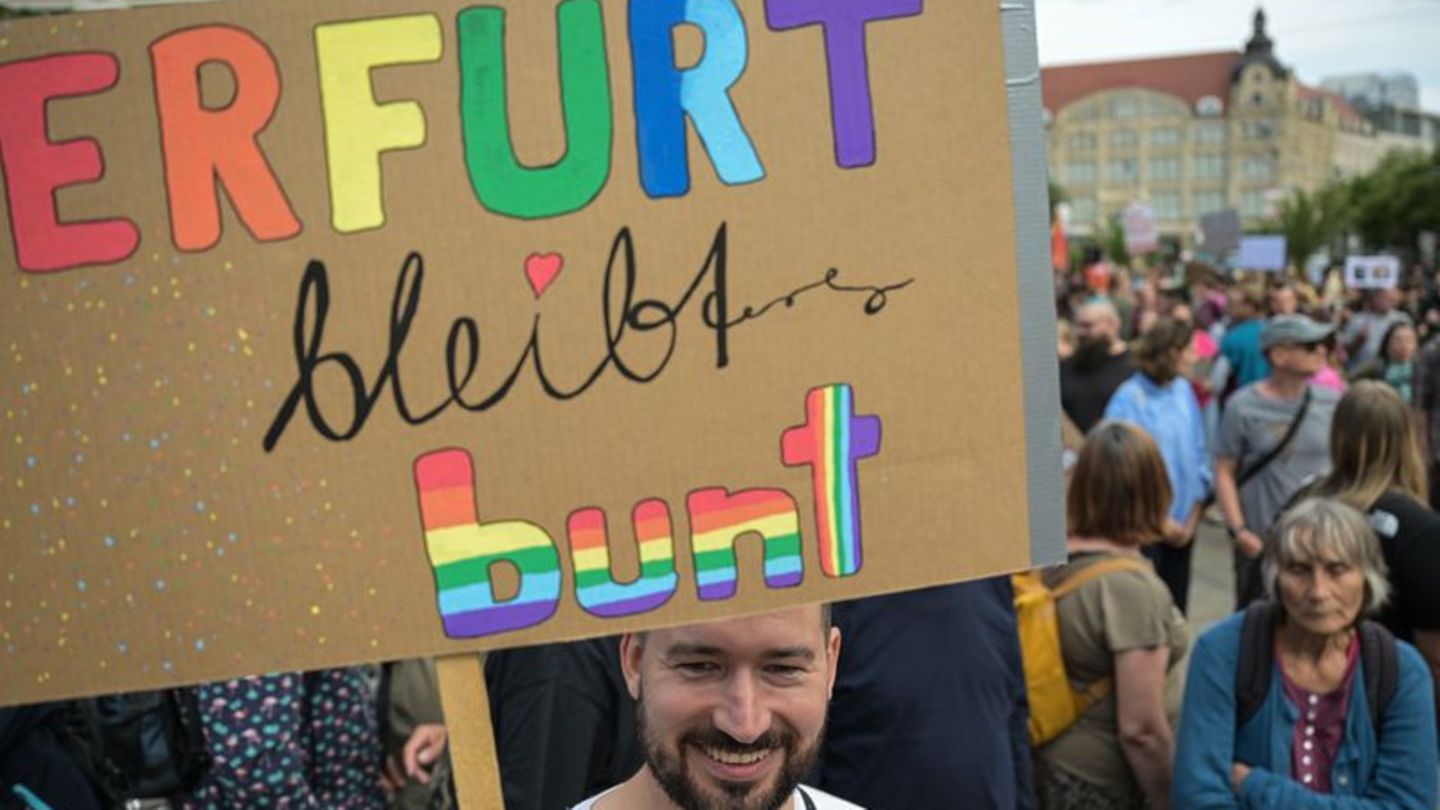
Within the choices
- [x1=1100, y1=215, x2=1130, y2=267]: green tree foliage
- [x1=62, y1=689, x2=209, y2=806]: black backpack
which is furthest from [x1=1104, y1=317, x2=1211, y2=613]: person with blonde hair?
[x1=1100, y1=215, x2=1130, y2=267]: green tree foliage

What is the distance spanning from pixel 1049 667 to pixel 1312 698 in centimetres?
54

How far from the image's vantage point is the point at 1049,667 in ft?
10.0

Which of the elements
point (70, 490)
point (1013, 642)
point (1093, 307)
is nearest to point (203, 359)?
point (70, 490)

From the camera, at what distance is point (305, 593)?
1.58 metres

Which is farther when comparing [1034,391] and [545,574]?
[1034,391]

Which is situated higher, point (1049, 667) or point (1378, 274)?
point (1378, 274)

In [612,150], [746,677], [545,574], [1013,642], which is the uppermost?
[612,150]

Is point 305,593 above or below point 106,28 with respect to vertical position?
below

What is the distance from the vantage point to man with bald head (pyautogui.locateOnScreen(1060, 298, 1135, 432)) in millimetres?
6332

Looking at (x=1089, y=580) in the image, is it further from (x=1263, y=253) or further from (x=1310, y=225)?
(x=1310, y=225)

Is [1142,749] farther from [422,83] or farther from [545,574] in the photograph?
[422,83]

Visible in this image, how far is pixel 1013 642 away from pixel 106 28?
1870mm

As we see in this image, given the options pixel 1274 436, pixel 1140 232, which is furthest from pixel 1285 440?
pixel 1140 232

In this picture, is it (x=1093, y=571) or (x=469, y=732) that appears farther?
(x=1093, y=571)
